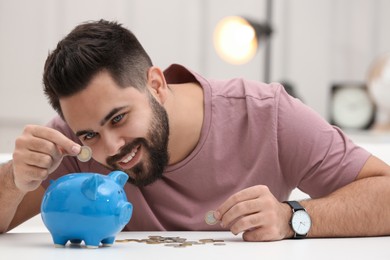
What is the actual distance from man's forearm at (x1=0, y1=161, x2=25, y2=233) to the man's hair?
0.16m

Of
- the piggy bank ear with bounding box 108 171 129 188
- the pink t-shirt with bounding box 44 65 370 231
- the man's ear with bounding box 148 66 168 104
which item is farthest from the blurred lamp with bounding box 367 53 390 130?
the piggy bank ear with bounding box 108 171 129 188

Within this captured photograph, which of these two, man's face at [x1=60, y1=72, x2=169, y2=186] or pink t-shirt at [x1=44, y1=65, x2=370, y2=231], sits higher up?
man's face at [x1=60, y1=72, x2=169, y2=186]

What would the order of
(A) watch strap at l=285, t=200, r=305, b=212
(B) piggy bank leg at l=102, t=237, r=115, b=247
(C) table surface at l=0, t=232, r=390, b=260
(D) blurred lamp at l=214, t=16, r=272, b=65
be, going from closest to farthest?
(C) table surface at l=0, t=232, r=390, b=260, (B) piggy bank leg at l=102, t=237, r=115, b=247, (A) watch strap at l=285, t=200, r=305, b=212, (D) blurred lamp at l=214, t=16, r=272, b=65

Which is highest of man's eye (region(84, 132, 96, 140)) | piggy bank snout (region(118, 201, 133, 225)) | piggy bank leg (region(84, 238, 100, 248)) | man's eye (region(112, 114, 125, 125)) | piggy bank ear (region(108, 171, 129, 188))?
man's eye (region(112, 114, 125, 125))

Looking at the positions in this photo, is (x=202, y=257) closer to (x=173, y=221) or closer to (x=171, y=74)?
(x=173, y=221)

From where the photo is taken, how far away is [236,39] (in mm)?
3271

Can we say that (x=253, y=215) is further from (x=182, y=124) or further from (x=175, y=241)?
(x=182, y=124)

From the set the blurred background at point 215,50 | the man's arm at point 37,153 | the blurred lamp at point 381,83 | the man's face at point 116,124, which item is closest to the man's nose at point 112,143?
the man's face at point 116,124

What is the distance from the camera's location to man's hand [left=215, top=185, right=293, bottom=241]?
1.39 meters

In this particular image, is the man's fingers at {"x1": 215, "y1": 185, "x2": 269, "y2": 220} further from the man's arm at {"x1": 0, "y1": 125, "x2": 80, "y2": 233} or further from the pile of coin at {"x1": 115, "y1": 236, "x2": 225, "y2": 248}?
the man's arm at {"x1": 0, "y1": 125, "x2": 80, "y2": 233}

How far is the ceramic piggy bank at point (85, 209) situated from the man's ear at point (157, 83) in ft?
1.32

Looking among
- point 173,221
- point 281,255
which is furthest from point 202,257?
point 173,221

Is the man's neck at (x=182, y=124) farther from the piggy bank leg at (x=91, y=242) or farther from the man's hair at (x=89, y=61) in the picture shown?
the piggy bank leg at (x=91, y=242)

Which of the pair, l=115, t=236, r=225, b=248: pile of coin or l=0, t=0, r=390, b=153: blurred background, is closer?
l=115, t=236, r=225, b=248: pile of coin
